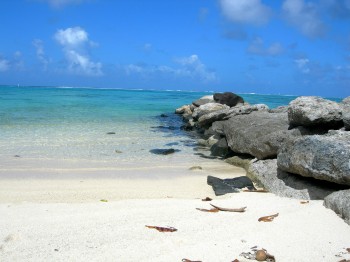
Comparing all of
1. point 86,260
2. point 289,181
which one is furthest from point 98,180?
point 86,260

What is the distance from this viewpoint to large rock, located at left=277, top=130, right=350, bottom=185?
19.5ft

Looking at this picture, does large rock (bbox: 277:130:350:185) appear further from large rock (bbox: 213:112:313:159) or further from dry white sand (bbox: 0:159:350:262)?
large rock (bbox: 213:112:313:159)

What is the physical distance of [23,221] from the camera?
16.7 ft

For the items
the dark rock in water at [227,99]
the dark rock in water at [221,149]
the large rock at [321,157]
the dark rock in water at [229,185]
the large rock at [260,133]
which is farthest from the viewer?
the dark rock in water at [227,99]

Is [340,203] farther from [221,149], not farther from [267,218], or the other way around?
[221,149]

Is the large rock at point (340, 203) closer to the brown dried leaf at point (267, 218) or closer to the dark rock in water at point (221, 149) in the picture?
the brown dried leaf at point (267, 218)

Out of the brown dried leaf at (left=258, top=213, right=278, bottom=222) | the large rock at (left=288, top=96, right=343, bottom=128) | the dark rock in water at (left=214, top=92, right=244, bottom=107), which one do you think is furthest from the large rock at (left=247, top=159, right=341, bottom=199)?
the dark rock in water at (left=214, top=92, right=244, bottom=107)

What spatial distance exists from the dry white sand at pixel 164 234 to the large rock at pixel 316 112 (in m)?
2.49

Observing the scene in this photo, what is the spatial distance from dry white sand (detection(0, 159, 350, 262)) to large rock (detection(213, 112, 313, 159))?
2367 millimetres

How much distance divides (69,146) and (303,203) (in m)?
10.0

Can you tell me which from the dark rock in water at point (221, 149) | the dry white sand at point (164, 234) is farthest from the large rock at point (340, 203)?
the dark rock in water at point (221, 149)

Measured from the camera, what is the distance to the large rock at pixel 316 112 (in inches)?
328

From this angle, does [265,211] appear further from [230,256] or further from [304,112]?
[304,112]

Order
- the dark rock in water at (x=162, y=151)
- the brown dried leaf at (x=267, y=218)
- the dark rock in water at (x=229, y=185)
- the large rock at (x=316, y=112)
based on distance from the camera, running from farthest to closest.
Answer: the dark rock in water at (x=162, y=151) → the large rock at (x=316, y=112) → the dark rock in water at (x=229, y=185) → the brown dried leaf at (x=267, y=218)
